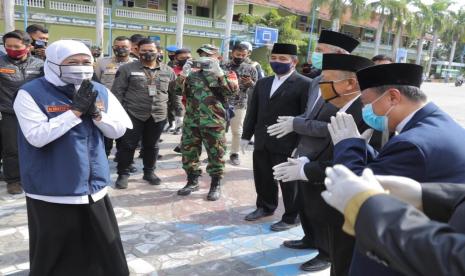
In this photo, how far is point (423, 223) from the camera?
1.00 metres

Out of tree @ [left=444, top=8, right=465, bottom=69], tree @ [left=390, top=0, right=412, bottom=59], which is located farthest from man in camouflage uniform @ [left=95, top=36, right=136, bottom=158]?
tree @ [left=444, top=8, right=465, bottom=69]

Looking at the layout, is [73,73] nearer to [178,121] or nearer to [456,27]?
[178,121]

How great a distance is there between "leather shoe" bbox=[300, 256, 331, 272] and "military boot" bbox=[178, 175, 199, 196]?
203 centimetres

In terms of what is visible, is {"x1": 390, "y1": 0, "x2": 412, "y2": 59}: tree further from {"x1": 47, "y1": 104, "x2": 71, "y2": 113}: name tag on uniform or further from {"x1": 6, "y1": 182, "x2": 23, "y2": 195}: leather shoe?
{"x1": 47, "y1": 104, "x2": 71, "y2": 113}: name tag on uniform

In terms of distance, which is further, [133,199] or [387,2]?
A: [387,2]

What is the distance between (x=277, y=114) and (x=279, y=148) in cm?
35

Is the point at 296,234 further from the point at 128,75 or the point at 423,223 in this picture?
the point at 423,223

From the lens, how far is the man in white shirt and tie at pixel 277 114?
4051 millimetres

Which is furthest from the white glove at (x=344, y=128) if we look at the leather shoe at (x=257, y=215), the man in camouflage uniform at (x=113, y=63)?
the man in camouflage uniform at (x=113, y=63)

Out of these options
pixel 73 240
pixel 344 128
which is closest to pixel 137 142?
pixel 73 240

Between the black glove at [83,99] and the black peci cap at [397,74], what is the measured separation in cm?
165

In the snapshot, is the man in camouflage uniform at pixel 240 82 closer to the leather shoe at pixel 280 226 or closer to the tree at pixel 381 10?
the leather shoe at pixel 280 226

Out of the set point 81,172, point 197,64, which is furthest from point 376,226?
point 197,64

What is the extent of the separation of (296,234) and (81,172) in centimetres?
233
